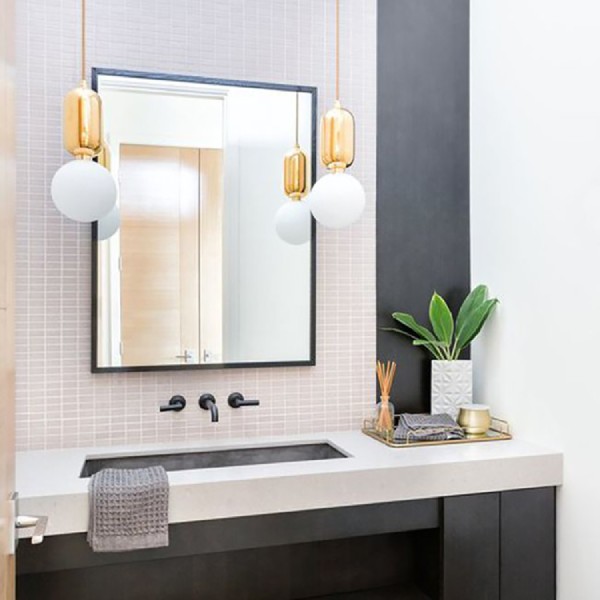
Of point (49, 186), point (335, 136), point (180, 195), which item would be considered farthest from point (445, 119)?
point (49, 186)

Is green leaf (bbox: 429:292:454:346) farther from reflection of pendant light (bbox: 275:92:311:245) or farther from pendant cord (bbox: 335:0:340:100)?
pendant cord (bbox: 335:0:340:100)

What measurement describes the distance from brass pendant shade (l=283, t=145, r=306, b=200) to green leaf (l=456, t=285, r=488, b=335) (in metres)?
0.74

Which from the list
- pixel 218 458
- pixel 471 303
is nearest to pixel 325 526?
pixel 218 458

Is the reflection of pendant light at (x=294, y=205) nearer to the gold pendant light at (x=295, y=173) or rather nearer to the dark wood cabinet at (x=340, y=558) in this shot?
the gold pendant light at (x=295, y=173)

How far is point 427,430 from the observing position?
7.23ft

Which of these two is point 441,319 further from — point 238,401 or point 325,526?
point 325,526

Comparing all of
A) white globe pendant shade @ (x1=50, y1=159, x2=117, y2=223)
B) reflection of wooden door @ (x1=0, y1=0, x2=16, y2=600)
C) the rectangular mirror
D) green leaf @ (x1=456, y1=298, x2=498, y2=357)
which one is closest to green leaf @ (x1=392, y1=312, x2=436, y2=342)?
green leaf @ (x1=456, y1=298, x2=498, y2=357)

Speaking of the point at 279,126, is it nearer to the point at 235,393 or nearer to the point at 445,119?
the point at 445,119

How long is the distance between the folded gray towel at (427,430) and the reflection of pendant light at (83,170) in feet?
3.92

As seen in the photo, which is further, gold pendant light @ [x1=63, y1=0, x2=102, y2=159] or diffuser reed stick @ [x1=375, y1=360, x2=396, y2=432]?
diffuser reed stick @ [x1=375, y1=360, x2=396, y2=432]

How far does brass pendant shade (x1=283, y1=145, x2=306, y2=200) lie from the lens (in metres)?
2.28

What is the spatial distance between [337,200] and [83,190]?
30.8 inches

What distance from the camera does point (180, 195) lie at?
7.29 ft

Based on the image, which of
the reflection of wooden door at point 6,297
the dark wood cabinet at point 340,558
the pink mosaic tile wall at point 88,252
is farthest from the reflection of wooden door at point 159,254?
the reflection of wooden door at point 6,297
